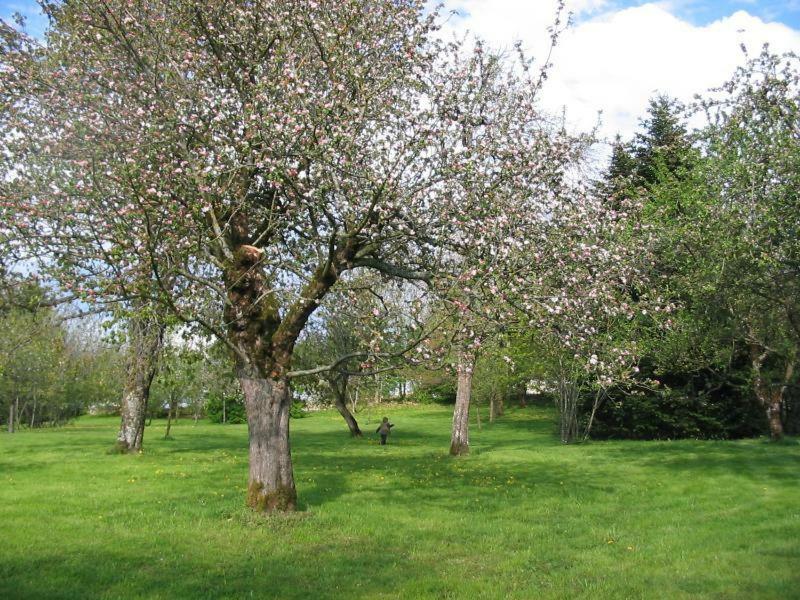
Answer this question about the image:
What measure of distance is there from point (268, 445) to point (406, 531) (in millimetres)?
3190

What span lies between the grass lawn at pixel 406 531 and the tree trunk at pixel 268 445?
1.57 ft

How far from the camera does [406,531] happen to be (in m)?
13.1

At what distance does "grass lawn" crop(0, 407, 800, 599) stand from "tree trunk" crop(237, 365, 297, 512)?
478 millimetres

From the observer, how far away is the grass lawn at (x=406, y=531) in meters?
9.43

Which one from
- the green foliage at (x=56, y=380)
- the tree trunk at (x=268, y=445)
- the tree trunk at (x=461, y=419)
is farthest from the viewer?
the green foliage at (x=56, y=380)

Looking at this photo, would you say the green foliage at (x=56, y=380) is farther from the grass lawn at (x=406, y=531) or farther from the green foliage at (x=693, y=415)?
the green foliage at (x=693, y=415)

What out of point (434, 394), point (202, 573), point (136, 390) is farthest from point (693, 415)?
point (434, 394)

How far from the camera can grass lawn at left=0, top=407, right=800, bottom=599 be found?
30.9 ft

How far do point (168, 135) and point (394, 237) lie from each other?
14.9ft

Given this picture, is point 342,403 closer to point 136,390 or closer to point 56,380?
point 136,390

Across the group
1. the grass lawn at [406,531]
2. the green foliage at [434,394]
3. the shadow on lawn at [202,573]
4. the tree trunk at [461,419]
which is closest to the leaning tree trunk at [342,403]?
the tree trunk at [461,419]

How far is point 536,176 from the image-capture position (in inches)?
530

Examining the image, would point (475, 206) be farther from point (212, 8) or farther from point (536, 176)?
point (212, 8)

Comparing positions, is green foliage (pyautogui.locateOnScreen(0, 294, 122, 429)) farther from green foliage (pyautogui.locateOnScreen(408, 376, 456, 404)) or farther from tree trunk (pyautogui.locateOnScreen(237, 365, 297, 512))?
green foliage (pyautogui.locateOnScreen(408, 376, 456, 404))
